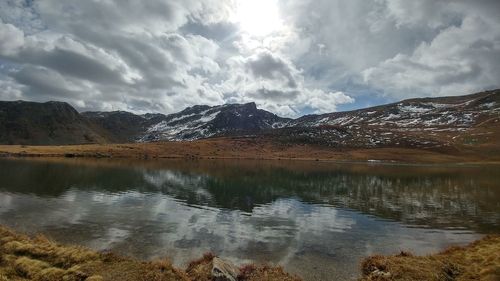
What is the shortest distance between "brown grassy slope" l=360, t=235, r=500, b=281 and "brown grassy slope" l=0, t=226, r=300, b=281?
6100 millimetres

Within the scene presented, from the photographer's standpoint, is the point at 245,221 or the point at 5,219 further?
the point at 245,221

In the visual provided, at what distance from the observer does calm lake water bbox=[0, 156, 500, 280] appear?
32.0 m

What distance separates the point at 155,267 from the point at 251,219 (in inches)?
1009

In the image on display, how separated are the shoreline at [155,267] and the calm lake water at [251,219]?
329 centimetres

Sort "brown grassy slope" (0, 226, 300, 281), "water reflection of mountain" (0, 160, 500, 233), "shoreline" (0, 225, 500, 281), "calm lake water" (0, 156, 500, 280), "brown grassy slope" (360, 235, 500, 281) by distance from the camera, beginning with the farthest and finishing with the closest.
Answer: "water reflection of mountain" (0, 160, 500, 233), "calm lake water" (0, 156, 500, 280), "brown grassy slope" (360, 235, 500, 281), "shoreline" (0, 225, 500, 281), "brown grassy slope" (0, 226, 300, 281)

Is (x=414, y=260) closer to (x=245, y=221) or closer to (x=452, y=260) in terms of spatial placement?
(x=452, y=260)

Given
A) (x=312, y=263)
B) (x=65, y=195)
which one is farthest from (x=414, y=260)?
(x=65, y=195)

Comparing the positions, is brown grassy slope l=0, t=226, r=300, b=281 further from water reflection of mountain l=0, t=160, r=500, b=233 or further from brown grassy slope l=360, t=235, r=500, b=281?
water reflection of mountain l=0, t=160, r=500, b=233

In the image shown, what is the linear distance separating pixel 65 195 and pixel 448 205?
212ft

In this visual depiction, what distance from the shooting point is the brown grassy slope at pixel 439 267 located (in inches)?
904

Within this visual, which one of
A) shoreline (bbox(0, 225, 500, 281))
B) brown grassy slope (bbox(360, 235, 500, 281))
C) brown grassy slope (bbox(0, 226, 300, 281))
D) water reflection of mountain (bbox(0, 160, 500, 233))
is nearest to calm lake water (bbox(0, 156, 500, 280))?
water reflection of mountain (bbox(0, 160, 500, 233))

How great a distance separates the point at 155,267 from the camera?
22234mm

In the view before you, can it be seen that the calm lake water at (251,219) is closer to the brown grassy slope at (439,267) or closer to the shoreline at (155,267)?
the brown grassy slope at (439,267)

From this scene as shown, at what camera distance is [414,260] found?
26422mm
